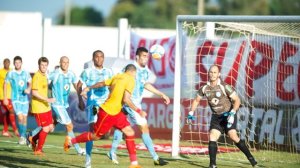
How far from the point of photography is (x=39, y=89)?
68.6ft

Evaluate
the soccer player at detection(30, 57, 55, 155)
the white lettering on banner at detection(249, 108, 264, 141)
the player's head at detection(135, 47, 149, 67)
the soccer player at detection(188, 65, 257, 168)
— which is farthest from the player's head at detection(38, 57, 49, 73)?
the white lettering on banner at detection(249, 108, 264, 141)

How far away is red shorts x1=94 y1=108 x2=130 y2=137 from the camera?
16609mm

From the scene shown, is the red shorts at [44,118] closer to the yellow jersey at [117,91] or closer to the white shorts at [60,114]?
the white shorts at [60,114]

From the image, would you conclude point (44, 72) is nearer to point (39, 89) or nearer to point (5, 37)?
point (39, 89)

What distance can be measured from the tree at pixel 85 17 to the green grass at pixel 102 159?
3928 inches

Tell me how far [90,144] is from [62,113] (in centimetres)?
340

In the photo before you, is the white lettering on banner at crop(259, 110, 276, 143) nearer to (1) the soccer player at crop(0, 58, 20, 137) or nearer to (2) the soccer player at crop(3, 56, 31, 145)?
(2) the soccer player at crop(3, 56, 31, 145)

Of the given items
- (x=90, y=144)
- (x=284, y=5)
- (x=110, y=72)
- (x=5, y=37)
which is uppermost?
(x=284, y=5)

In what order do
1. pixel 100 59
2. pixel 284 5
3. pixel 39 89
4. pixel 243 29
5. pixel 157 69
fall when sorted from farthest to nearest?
pixel 284 5 < pixel 157 69 < pixel 243 29 < pixel 39 89 < pixel 100 59

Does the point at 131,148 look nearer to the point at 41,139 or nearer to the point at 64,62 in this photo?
the point at 41,139

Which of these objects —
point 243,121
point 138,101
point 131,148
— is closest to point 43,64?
point 138,101

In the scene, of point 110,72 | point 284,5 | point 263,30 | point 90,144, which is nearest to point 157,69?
point 263,30

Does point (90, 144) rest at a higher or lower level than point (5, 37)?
lower

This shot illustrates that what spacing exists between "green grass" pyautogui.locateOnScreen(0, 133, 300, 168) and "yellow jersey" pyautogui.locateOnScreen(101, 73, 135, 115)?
1.99m
